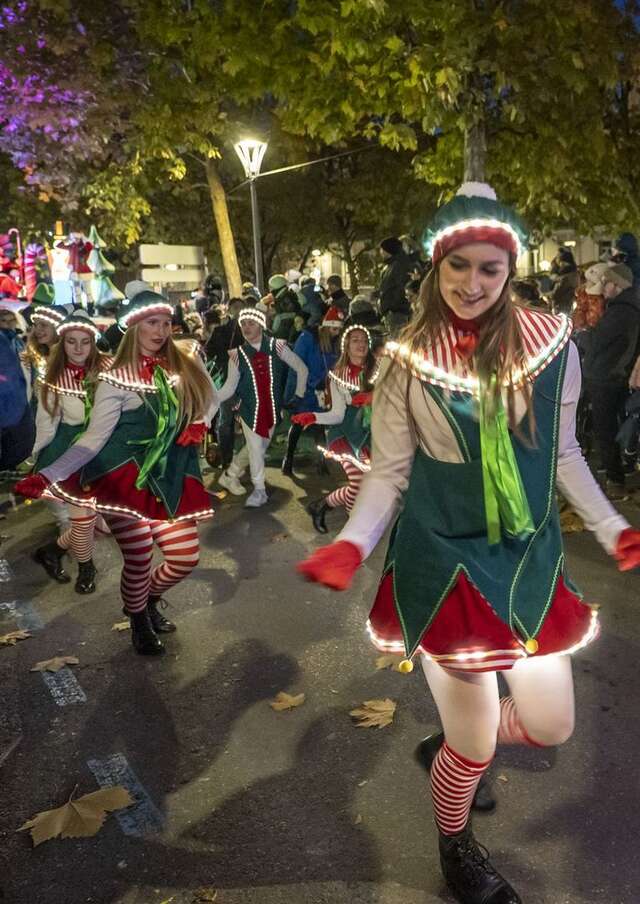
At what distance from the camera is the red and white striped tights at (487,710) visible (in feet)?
8.77

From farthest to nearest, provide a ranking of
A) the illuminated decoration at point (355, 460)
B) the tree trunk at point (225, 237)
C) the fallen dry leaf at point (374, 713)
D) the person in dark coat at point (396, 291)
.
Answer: the tree trunk at point (225, 237), the person in dark coat at point (396, 291), the illuminated decoration at point (355, 460), the fallen dry leaf at point (374, 713)

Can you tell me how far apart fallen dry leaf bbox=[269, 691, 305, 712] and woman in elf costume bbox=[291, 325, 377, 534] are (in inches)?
97.3

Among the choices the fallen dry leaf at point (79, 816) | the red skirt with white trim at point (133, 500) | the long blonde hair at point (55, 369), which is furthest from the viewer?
the long blonde hair at point (55, 369)

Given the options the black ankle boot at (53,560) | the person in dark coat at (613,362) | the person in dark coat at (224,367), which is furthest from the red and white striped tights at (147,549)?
the person in dark coat at (224,367)

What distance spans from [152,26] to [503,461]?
14077 mm

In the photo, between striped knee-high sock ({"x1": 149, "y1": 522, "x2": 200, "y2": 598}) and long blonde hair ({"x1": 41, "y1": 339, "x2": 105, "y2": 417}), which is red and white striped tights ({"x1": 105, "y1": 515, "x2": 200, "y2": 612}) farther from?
long blonde hair ({"x1": 41, "y1": 339, "x2": 105, "y2": 417})

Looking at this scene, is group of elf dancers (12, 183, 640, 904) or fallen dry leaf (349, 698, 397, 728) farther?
fallen dry leaf (349, 698, 397, 728)

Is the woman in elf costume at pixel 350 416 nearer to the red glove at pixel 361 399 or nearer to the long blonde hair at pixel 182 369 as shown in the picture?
the red glove at pixel 361 399

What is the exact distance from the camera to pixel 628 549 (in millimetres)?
2676

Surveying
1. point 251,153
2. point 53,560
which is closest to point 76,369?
point 53,560

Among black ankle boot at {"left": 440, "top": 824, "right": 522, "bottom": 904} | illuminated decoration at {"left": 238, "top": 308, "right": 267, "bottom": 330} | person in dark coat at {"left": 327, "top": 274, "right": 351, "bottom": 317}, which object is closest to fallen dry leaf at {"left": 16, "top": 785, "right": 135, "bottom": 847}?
black ankle boot at {"left": 440, "top": 824, "right": 522, "bottom": 904}

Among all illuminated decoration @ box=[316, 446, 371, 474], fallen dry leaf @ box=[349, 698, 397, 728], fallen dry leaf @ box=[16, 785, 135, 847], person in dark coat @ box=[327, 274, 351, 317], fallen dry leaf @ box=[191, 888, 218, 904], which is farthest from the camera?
person in dark coat @ box=[327, 274, 351, 317]

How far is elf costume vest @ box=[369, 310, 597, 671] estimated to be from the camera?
8.49 ft

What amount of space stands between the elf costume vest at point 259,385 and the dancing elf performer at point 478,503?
20.5 ft
